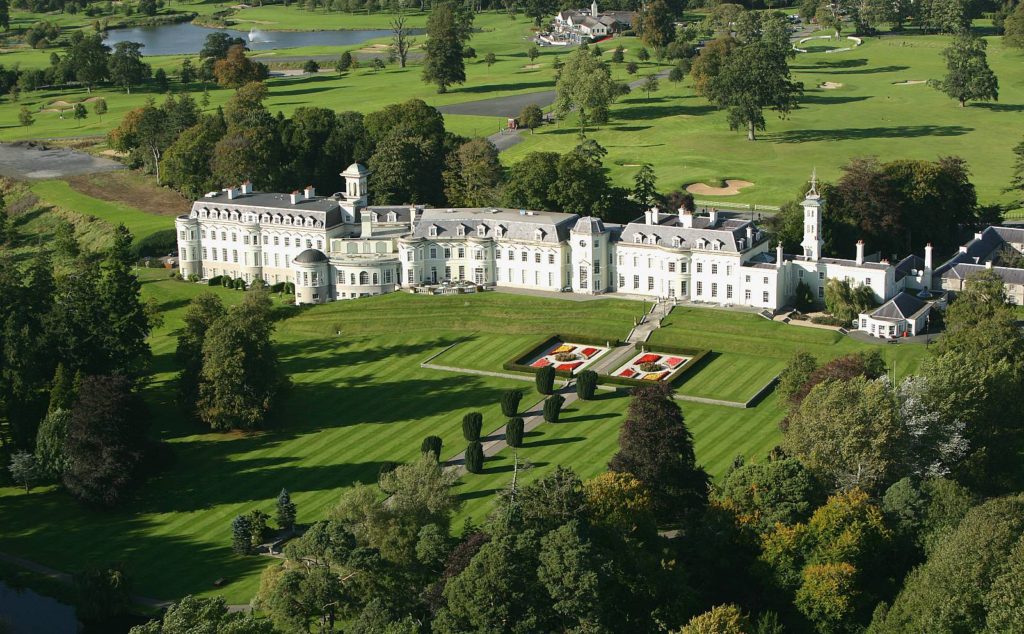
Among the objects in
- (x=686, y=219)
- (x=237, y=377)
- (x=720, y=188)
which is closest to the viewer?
(x=237, y=377)

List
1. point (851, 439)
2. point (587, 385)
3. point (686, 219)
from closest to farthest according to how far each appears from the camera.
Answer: point (851, 439), point (587, 385), point (686, 219)

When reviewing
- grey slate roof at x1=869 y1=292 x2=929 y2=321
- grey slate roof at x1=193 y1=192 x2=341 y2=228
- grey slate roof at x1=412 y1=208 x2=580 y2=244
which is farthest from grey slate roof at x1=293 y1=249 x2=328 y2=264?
grey slate roof at x1=869 y1=292 x2=929 y2=321

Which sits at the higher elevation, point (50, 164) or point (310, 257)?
point (50, 164)

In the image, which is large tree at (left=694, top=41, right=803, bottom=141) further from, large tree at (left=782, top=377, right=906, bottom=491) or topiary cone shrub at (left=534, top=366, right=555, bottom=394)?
large tree at (left=782, top=377, right=906, bottom=491)

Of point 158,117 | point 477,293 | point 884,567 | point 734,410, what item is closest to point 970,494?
point 884,567

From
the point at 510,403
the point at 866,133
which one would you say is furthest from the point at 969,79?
the point at 510,403

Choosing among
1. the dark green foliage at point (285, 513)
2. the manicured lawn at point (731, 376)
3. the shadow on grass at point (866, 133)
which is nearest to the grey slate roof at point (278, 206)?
the manicured lawn at point (731, 376)

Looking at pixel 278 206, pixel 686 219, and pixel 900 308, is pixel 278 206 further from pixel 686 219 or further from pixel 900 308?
pixel 900 308
